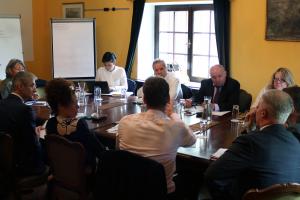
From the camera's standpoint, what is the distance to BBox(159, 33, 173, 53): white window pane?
581 cm

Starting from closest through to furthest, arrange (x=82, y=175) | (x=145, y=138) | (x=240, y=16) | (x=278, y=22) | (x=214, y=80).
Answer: (x=145, y=138) < (x=82, y=175) < (x=214, y=80) < (x=278, y=22) < (x=240, y=16)

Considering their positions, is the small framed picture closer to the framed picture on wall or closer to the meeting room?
the meeting room

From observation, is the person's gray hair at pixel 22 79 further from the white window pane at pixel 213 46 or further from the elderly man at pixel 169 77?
the white window pane at pixel 213 46

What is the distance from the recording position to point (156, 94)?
2311mm

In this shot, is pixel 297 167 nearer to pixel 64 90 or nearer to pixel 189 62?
pixel 64 90

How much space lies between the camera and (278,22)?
173 inches

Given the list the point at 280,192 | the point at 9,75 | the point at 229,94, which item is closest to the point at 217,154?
the point at 280,192

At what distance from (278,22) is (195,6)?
137cm

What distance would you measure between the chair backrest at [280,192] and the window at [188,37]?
3.75 meters

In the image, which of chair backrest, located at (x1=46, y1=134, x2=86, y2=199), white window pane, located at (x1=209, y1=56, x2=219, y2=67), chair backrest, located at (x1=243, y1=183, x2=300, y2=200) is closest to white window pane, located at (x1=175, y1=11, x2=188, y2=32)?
white window pane, located at (x1=209, y1=56, x2=219, y2=67)

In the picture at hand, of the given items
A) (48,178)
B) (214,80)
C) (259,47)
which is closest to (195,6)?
(259,47)

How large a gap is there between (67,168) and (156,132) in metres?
0.69

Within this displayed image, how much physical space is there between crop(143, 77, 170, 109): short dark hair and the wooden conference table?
0.42m

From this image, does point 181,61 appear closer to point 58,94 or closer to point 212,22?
point 212,22
